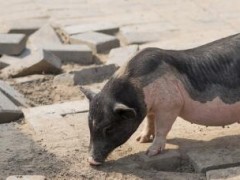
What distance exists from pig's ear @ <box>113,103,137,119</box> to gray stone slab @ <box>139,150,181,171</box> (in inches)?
17.8

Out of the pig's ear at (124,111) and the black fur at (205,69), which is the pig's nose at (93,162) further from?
the black fur at (205,69)

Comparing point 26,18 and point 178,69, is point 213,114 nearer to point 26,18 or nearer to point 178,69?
point 178,69

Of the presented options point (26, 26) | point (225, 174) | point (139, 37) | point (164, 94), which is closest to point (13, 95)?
point (164, 94)

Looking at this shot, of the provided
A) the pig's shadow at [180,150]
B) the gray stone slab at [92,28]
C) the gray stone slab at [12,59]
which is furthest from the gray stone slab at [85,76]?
the pig's shadow at [180,150]

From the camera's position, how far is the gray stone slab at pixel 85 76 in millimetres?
7922

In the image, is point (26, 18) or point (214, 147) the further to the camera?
point (26, 18)

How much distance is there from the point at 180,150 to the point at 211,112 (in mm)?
412

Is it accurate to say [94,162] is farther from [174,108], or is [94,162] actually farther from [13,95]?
[13,95]

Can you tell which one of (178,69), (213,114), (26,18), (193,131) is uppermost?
(178,69)

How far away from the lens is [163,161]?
17.8 ft

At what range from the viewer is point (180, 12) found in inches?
424

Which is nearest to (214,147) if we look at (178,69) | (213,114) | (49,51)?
(213,114)

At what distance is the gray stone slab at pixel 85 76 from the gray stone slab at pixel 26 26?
2.14m

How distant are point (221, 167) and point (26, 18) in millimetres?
6207
